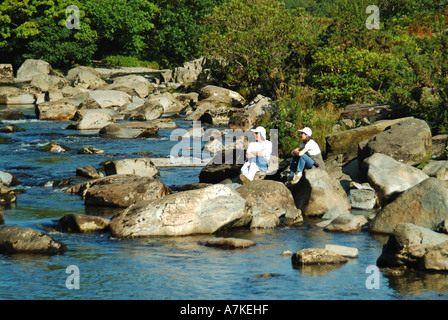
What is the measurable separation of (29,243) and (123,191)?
426 centimetres

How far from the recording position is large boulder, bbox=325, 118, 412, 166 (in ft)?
61.1

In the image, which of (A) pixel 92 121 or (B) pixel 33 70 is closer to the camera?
(A) pixel 92 121

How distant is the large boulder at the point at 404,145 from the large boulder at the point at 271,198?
10.0 feet

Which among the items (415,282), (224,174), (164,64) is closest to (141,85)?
(164,64)

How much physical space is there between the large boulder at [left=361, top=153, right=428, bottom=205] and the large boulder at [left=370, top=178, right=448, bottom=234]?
65.2 inches

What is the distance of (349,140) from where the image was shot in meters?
18.8

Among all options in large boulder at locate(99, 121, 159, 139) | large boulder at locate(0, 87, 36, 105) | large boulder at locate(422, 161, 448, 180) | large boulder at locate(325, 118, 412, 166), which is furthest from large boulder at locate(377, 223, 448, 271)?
large boulder at locate(0, 87, 36, 105)

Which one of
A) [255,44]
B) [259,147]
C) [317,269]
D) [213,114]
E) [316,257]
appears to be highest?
[255,44]

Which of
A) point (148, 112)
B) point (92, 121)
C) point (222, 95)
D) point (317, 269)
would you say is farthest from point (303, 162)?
point (222, 95)

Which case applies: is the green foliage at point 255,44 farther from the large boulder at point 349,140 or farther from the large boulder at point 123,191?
the large boulder at point 123,191

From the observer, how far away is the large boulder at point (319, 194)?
49.0ft

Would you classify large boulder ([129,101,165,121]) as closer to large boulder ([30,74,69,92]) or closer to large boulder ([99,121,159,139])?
large boulder ([99,121,159,139])

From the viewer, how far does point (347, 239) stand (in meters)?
12.8

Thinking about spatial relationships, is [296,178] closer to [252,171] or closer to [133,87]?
[252,171]
